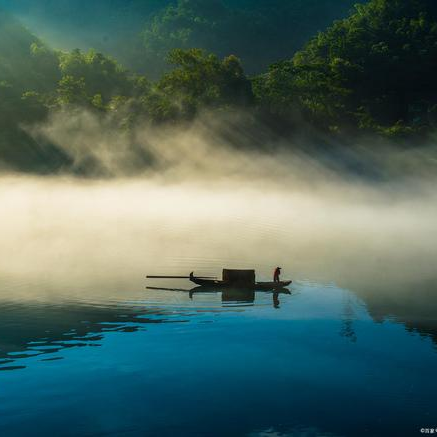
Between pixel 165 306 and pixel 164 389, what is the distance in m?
11.7

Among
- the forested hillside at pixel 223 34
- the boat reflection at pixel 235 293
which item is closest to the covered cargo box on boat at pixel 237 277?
the boat reflection at pixel 235 293

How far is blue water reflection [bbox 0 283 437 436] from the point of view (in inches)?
627

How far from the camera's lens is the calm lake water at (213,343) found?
16266mm

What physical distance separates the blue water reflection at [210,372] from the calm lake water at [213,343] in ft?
0.21

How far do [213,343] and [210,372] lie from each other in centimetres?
323

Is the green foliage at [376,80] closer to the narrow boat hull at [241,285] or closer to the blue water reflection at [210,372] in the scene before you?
the narrow boat hull at [241,285]

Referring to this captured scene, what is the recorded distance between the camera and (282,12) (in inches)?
7589

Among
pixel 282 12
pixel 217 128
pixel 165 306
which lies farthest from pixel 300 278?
pixel 282 12

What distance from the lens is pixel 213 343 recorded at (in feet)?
75.4

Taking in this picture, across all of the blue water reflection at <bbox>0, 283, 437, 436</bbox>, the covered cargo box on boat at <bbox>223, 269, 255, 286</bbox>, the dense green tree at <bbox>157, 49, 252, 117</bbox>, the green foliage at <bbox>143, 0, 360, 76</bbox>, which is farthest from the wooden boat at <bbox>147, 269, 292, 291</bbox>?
the green foliage at <bbox>143, 0, 360, 76</bbox>

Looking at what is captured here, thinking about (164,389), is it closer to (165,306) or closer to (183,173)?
(165,306)

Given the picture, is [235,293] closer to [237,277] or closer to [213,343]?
[237,277]

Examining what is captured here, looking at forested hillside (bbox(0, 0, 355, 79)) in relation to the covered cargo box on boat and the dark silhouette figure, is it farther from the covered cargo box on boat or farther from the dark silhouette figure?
the dark silhouette figure

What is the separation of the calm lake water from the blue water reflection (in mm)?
63
